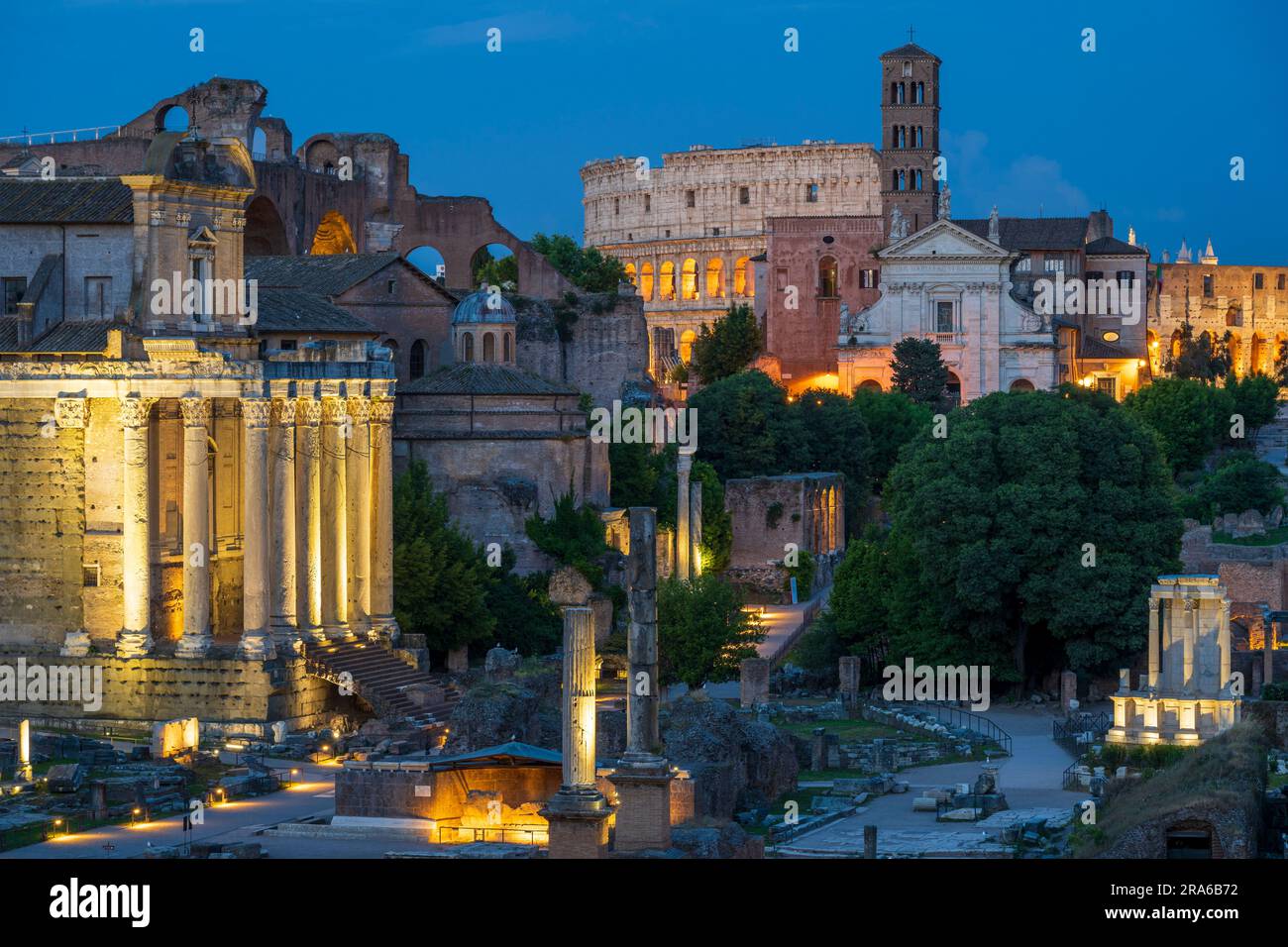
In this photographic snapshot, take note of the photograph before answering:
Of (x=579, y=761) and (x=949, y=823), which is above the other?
(x=579, y=761)

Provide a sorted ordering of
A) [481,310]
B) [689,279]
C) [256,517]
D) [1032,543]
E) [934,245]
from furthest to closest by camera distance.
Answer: [689,279], [934,245], [481,310], [1032,543], [256,517]

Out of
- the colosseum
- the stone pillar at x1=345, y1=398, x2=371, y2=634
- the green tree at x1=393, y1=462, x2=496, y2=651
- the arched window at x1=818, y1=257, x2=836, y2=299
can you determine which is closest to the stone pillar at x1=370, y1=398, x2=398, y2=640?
the stone pillar at x1=345, y1=398, x2=371, y2=634

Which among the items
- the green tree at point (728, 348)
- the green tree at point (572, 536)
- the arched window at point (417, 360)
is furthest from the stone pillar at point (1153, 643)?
the green tree at point (728, 348)

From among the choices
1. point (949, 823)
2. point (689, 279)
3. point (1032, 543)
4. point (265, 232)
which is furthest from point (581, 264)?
point (949, 823)

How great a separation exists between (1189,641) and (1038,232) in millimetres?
74506

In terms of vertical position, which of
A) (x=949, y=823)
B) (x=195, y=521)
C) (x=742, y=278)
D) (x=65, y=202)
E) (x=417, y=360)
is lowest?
(x=949, y=823)

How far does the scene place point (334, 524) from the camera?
187 feet

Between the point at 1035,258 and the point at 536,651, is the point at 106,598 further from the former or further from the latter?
the point at 1035,258

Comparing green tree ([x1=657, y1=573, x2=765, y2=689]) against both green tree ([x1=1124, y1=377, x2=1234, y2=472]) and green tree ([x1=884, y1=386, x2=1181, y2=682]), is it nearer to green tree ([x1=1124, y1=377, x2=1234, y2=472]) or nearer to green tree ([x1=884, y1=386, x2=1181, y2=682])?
green tree ([x1=884, y1=386, x2=1181, y2=682])

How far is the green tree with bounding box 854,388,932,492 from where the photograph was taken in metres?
98.3

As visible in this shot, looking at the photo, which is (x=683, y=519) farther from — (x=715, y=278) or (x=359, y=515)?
(x=715, y=278)

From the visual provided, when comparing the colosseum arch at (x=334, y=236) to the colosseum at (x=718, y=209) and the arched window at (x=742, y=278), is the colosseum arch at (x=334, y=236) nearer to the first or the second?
the colosseum at (x=718, y=209)
